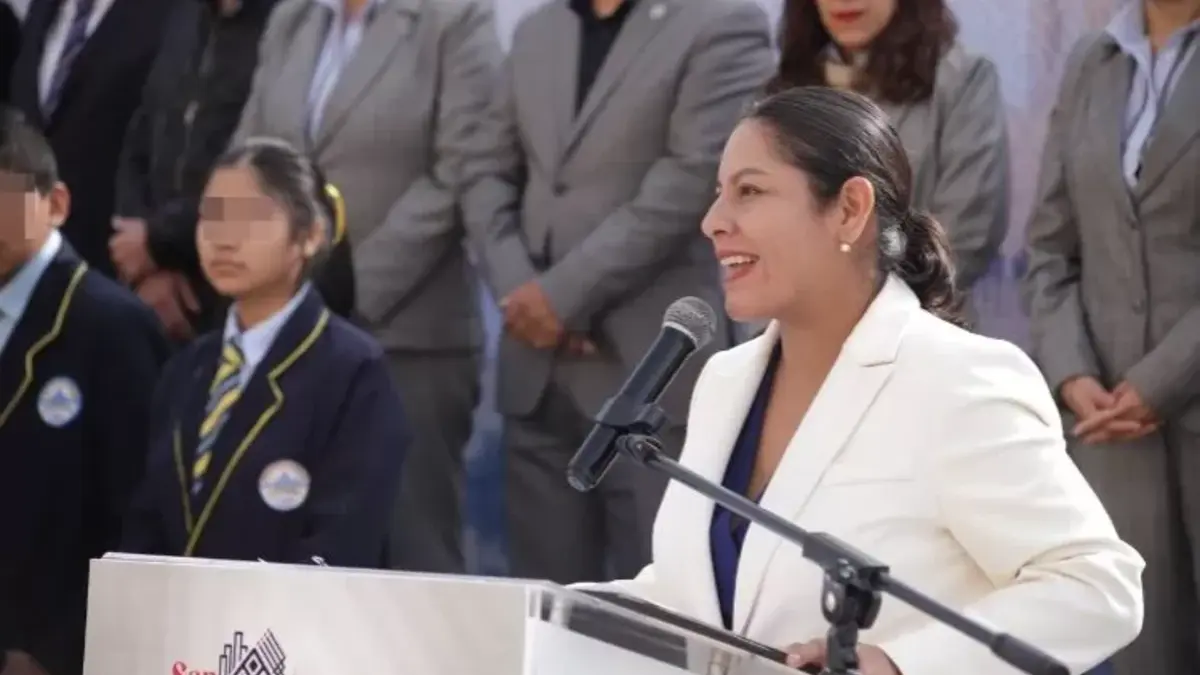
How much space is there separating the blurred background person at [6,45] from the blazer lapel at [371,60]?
45.9 inches

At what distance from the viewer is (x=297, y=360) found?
3842 mm

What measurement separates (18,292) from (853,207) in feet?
7.84

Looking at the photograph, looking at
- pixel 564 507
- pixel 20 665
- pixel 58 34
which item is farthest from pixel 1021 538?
pixel 58 34

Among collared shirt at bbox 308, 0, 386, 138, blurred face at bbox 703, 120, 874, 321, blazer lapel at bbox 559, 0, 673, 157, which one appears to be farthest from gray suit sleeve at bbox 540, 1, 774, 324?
blurred face at bbox 703, 120, 874, 321

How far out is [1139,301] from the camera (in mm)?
3932

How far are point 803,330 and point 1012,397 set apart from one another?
33 cm

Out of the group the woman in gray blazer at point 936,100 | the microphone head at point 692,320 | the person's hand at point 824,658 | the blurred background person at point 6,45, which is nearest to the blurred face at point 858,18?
the woman in gray blazer at point 936,100

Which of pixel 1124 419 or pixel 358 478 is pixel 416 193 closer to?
pixel 358 478

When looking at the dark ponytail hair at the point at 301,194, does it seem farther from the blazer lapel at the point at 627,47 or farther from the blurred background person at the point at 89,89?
the blurred background person at the point at 89,89

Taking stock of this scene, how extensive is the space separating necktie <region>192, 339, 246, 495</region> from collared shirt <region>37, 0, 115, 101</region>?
5.44 ft

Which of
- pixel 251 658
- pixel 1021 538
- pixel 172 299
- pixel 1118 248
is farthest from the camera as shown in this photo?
pixel 172 299

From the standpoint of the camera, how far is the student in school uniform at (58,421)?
413 cm

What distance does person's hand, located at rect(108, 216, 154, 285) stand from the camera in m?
4.93

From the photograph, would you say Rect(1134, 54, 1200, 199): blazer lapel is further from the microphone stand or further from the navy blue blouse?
the microphone stand
